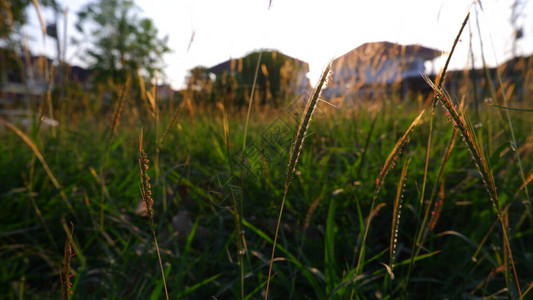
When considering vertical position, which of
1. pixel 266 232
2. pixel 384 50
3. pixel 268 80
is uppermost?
pixel 384 50

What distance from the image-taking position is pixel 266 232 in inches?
47.8

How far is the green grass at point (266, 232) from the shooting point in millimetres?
890

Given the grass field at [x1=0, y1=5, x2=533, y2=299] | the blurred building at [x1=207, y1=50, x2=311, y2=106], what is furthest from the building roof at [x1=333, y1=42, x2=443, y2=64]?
the blurred building at [x1=207, y1=50, x2=311, y2=106]

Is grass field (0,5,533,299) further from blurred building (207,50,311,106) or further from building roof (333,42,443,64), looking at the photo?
blurred building (207,50,311,106)

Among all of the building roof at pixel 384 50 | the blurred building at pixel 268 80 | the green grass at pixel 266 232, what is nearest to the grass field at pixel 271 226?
the green grass at pixel 266 232

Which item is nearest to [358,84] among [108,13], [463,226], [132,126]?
[463,226]

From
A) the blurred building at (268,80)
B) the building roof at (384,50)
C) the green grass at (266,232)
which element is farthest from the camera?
the blurred building at (268,80)

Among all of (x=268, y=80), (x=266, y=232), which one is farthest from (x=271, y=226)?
(x=268, y=80)

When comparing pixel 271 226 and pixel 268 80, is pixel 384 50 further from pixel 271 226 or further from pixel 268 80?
pixel 271 226

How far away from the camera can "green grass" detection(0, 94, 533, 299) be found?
89 cm

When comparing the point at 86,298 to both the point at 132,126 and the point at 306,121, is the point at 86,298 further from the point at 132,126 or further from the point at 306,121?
the point at 132,126

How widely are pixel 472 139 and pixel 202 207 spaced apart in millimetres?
1125

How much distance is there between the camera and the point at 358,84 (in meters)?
2.48

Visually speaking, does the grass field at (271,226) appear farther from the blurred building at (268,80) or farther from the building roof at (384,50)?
the blurred building at (268,80)
